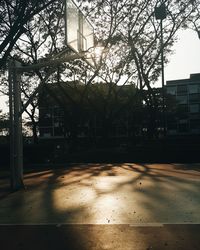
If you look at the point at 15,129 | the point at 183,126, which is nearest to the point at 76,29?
the point at 15,129

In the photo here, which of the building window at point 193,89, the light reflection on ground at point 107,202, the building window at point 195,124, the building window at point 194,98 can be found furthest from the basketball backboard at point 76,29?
the building window at point 193,89

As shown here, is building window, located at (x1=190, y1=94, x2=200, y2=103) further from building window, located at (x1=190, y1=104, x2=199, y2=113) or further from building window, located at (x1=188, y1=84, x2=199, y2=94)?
building window, located at (x1=190, y1=104, x2=199, y2=113)

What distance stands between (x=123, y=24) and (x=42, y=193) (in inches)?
957

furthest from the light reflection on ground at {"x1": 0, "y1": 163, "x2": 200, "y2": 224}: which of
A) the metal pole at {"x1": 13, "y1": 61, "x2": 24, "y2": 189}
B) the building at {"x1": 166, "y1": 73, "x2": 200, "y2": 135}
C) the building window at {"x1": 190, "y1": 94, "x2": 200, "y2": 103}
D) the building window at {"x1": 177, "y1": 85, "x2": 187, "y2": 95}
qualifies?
the building window at {"x1": 177, "y1": 85, "x2": 187, "y2": 95}

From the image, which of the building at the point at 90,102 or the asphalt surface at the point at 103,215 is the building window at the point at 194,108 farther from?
the asphalt surface at the point at 103,215

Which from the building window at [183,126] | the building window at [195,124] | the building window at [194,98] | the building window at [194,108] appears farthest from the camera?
the building window at [194,108]

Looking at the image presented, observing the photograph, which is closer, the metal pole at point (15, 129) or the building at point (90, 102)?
the metal pole at point (15, 129)

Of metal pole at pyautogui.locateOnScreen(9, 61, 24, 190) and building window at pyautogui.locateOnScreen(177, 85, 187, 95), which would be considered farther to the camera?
building window at pyautogui.locateOnScreen(177, 85, 187, 95)

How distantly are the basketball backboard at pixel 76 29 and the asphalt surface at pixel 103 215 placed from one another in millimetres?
4969

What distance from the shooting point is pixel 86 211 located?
10617 mm

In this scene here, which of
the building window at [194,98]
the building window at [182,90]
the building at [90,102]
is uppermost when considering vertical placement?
the building window at [182,90]

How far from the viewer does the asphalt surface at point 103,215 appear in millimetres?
7578

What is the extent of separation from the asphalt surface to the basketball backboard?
4.97 m

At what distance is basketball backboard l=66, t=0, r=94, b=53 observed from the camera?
543 inches
